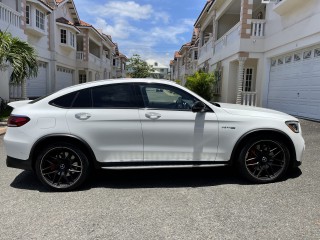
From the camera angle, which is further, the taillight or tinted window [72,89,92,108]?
tinted window [72,89,92,108]

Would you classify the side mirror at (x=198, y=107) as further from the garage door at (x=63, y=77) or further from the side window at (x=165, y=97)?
the garage door at (x=63, y=77)

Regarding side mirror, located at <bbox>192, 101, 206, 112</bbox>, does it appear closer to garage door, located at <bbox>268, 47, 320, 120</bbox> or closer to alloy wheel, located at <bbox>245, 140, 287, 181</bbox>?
alloy wheel, located at <bbox>245, 140, 287, 181</bbox>

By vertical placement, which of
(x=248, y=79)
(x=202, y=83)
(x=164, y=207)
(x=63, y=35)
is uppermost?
(x=63, y=35)

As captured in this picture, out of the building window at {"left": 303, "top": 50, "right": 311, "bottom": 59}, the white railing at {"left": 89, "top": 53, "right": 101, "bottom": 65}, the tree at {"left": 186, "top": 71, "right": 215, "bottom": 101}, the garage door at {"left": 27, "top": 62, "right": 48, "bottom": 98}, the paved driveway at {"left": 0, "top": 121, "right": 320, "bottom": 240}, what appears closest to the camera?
the paved driveway at {"left": 0, "top": 121, "right": 320, "bottom": 240}

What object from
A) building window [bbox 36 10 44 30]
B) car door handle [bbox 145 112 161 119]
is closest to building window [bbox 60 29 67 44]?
building window [bbox 36 10 44 30]

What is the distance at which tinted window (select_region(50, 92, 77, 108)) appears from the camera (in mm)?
4438

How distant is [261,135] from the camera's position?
4.55 metres

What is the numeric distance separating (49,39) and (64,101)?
19.5m

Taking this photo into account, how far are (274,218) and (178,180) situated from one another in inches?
68.7

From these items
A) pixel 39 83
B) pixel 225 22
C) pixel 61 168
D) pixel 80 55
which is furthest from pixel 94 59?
pixel 61 168

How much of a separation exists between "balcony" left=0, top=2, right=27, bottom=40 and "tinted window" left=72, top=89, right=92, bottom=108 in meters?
10.5

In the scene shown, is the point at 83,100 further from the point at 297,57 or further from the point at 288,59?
the point at 288,59

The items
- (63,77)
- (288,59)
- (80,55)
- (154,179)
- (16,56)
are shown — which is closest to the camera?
(154,179)

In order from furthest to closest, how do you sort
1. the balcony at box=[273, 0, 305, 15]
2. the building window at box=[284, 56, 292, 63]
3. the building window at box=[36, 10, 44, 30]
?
the building window at box=[36, 10, 44, 30], the building window at box=[284, 56, 292, 63], the balcony at box=[273, 0, 305, 15]
